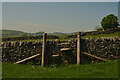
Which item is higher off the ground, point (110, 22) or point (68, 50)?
point (110, 22)

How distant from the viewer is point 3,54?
36.5 feet

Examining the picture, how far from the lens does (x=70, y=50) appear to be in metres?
9.68

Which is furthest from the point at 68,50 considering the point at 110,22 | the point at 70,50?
the point at 110,22

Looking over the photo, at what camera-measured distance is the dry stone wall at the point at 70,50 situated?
961cm

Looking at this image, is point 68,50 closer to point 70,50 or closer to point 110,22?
point 70,50

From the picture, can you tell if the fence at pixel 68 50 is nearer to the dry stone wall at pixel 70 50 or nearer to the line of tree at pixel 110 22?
the dry stone wall at pixel 70 50

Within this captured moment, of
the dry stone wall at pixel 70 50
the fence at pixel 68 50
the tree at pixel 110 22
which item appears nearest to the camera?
the fence at pixel 68 50

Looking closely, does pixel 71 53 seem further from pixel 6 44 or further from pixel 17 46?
pixel 6 44

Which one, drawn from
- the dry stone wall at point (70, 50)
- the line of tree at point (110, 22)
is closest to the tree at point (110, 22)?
the line of tree at point (110, 22)

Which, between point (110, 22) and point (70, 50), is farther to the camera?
point (110, 22)

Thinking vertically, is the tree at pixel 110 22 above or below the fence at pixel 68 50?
above

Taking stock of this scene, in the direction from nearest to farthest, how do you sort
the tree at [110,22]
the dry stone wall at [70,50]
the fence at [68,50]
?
the fence at [68,50], the dry stone wall at [70,50], the tree at [110,22]

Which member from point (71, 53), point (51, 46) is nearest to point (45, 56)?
point (51, 46)

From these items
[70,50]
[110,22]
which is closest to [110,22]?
[110,22]
